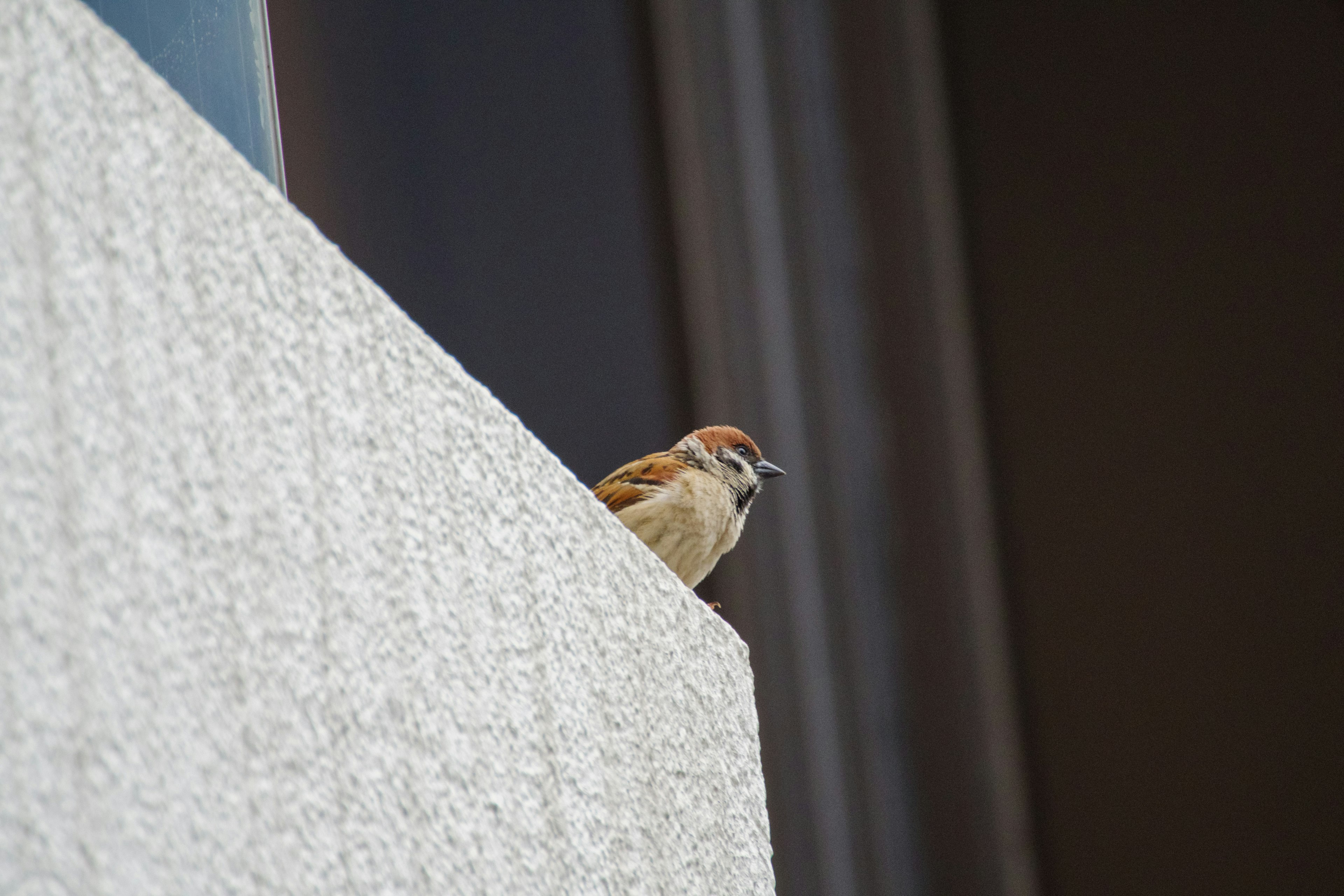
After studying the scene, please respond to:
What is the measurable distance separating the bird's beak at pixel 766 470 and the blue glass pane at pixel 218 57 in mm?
1627

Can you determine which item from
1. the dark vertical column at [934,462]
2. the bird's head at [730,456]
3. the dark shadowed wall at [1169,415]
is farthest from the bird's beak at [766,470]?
the dark shadowed wall at [1169,415]

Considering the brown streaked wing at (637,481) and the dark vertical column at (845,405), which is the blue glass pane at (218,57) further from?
the dark vertical column at (845,405)

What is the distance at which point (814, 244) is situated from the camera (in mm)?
2316

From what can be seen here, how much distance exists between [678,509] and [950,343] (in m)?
0.71

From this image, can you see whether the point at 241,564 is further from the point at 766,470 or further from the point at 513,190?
the point at 513,190

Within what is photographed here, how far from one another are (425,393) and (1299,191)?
2.05 metres

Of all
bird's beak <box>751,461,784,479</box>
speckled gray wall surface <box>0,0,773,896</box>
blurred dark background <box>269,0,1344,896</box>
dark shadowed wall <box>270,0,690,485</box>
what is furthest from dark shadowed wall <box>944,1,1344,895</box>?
speckled gray wall surface <box>0,0,773,896</box>

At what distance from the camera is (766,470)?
2.16m

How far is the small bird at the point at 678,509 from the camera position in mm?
1825

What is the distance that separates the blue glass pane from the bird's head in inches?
59.8

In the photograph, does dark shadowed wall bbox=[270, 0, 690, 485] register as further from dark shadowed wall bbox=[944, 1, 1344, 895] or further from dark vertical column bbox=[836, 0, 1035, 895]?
dark shadowed wall bbox=[944, 1, 1344, 895]

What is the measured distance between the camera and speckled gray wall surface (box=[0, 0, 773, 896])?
0.26 metres

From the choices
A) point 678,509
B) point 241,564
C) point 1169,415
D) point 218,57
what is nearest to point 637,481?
point 678,509

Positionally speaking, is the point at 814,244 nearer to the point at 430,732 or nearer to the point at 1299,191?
the point at 1299,191
